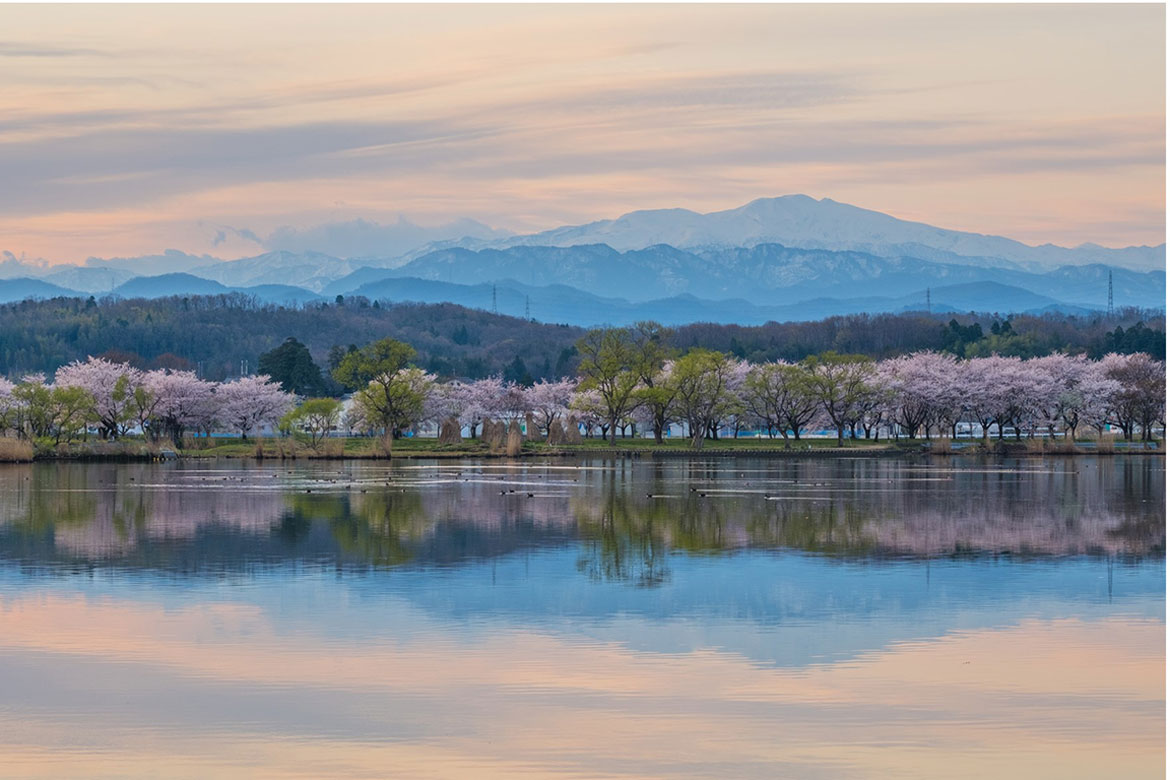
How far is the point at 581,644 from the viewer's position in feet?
53.9

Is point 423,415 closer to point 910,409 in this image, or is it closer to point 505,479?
point 910,409

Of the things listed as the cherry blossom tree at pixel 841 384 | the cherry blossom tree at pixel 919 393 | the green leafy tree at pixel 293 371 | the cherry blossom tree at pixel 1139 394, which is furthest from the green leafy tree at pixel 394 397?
the cherry blossom tree at pixel 1139 394

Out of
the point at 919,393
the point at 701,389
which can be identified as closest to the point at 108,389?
the point at 701,389

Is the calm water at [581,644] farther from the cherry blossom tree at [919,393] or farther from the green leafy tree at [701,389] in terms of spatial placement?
the cherry blossom tree at [919,393]

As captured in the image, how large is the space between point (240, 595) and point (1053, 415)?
83.5m

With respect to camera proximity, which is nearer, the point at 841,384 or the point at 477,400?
the point at 841,384

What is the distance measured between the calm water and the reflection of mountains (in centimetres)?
21

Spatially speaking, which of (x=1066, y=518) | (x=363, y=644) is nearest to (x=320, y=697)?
(x=363, y=644)

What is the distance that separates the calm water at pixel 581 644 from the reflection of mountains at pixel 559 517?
0.70 feet

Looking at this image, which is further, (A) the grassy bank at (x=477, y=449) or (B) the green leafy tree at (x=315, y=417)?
(B) the green leafy tree at (x=315, y=417)

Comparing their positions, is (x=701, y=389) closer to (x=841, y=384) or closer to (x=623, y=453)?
(x=841, y=384)

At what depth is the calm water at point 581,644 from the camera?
1195cm

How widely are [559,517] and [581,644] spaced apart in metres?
16.7

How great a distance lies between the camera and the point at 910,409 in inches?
Result: 3669
